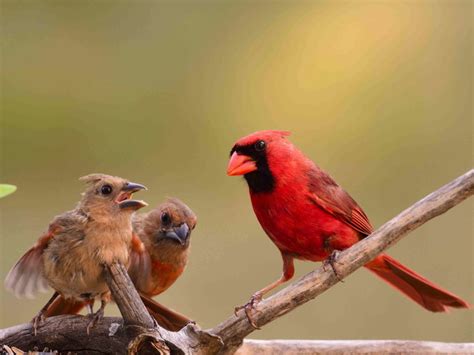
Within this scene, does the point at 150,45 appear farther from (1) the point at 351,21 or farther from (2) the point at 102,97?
(1) the point at 351,21

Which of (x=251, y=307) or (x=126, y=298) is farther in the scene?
(x=251, y=307)

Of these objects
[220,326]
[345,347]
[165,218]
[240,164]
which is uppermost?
[240,164]

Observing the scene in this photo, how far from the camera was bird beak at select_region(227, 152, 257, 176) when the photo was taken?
2203 millimetres

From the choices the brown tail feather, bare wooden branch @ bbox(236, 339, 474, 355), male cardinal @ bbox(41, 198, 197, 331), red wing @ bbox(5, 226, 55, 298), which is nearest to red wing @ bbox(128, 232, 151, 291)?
male cardinal @ bbox(41, 198, 197, 331)

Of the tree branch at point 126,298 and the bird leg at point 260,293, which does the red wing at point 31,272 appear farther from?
the bird leg at point 260,293

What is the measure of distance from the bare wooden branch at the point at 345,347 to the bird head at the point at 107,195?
49cm

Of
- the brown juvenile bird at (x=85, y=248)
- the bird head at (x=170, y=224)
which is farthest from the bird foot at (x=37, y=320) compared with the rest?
the bird head at (x=170, y=224)

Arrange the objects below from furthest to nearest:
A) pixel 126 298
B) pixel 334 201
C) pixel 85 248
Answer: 1. pixel 334 201
2. pixel 85 248
3. pixel 126 298

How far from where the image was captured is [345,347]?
230 cm

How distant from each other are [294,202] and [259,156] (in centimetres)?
15

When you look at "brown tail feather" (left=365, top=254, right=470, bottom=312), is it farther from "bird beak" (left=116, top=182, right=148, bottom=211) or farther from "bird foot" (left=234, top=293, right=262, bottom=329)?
"bird beak" (left=116, top=182, right=148, bottom=211)

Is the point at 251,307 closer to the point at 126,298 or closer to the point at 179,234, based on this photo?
the point at 126,298

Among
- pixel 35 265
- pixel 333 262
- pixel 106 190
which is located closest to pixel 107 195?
pixel 106 190

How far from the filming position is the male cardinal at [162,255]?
2.41 m
